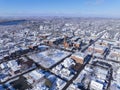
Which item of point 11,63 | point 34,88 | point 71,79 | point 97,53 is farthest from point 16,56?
point 97,53

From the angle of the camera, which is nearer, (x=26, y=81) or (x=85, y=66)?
(x=26, y=81)

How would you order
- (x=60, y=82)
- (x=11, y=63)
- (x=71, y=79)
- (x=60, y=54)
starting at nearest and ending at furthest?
(x=60, y=82) < (x=71, y=79) < (x=11, y=63) < (x=60, y=54)

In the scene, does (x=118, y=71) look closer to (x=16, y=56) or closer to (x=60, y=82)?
(x=60, y=82)

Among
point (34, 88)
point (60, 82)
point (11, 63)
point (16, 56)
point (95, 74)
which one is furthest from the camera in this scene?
point (16, 56)

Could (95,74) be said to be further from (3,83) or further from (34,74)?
(3,83)

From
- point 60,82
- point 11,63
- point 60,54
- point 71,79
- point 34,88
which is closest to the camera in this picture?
point 34,88

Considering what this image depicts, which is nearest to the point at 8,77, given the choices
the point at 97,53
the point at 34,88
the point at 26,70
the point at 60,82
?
the point at 26,70

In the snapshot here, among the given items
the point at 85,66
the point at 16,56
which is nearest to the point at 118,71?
the point at 85,66

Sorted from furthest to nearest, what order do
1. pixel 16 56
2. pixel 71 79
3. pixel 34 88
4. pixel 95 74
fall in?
pixel 16 56 → pixel 95 74 → pixel 71 79 → pixel 34 88

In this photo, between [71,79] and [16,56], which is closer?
[71,79]
